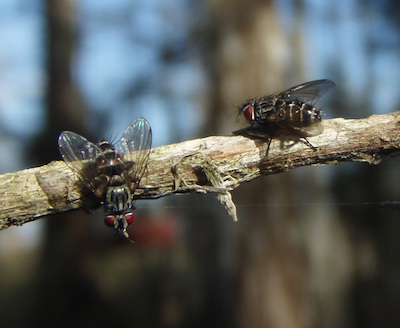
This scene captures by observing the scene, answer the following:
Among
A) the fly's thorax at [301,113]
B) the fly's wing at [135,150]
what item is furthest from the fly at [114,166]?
the fly's thorax at [301,113]

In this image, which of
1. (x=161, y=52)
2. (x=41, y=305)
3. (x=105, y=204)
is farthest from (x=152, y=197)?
(x=161, y=52)

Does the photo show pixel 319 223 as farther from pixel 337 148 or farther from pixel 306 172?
pixel 337 148

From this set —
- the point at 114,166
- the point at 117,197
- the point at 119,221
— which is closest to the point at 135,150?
the point at 114,166

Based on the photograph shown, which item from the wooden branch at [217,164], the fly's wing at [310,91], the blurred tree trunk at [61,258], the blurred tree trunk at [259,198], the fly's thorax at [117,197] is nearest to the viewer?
the wooden branch at [217,164]

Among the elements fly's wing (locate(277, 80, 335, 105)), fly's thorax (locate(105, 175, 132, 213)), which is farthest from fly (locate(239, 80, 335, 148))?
fly's thorax (locate(105, 175, 132, 213))

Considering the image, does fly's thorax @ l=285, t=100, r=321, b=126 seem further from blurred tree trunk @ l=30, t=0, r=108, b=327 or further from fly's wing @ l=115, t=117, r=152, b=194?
blurred tree trunk @ l=30, t=0, r=108, b=327

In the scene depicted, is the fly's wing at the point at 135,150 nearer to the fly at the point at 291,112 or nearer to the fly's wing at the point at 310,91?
the fly at the point at 291,112
